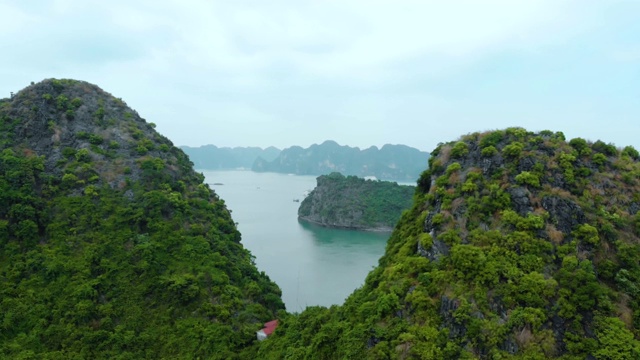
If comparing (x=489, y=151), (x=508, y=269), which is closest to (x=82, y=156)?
(x=489, y=151)

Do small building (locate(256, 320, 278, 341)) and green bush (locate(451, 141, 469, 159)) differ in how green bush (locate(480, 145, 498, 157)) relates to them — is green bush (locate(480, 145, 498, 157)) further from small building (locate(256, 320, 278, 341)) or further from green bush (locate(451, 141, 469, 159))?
small building (locate(256, 320, 278, 341))

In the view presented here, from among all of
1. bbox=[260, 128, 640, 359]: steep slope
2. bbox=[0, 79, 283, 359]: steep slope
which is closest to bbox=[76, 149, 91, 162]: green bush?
bbox=[0, 79, 283, 359]: steep slope

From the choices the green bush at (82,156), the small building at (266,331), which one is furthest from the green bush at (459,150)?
the green bush at (82,156)

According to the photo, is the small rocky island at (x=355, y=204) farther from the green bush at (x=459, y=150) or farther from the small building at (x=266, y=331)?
the small building at (x=266, y=331)

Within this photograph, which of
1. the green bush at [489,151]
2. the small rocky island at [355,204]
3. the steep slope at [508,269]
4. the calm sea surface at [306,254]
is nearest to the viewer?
the steep slope at [508,269]

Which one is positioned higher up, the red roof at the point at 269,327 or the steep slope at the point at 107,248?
the steep slope at the point at 107,248

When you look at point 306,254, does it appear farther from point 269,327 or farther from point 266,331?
point 266,331

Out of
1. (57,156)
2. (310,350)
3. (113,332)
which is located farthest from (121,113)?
(310,350)
